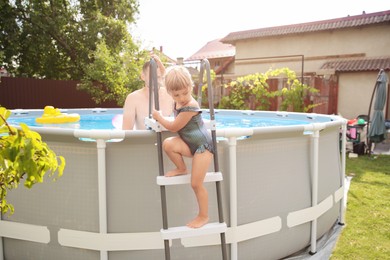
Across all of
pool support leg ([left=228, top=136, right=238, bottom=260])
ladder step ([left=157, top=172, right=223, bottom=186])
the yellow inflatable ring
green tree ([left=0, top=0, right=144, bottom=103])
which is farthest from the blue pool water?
green tree ([left=0, top=0, right=144, bottom=103])

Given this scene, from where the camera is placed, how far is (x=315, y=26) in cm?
1781

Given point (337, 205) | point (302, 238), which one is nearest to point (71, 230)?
point (302, 238)

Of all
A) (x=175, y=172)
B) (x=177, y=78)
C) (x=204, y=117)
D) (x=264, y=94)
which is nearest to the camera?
(x=177, y=78)

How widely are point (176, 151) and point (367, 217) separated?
3297 millimetres

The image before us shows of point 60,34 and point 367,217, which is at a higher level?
point 60,34

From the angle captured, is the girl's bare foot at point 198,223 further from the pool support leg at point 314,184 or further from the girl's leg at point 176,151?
the pool support leg at point 314,184

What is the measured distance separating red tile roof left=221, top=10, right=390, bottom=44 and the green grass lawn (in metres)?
11.1

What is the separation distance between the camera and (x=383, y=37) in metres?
16.2

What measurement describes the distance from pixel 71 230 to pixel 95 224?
0.20 meters

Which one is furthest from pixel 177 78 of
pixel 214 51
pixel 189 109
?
pixel 214 51

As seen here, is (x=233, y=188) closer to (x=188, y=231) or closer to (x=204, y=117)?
(x=188, y=231)

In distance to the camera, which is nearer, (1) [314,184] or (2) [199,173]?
(2) [199,173]

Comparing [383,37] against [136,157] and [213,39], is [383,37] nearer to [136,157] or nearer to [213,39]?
[136,157]

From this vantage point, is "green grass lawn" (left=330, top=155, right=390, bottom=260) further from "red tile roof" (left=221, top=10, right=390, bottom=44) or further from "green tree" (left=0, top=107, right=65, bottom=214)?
"red tile roof" (left=221, top=10, right=390, bottom=44)
